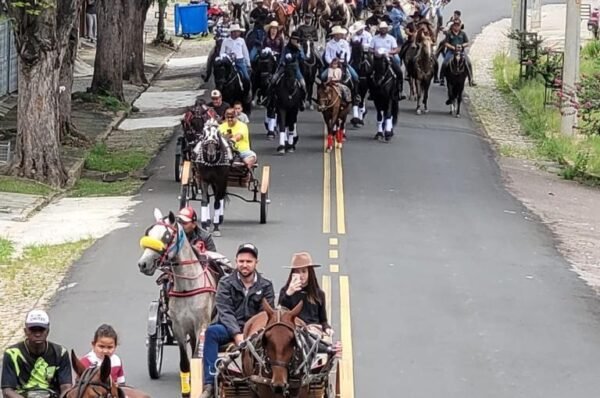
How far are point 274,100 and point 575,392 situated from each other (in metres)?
16.0

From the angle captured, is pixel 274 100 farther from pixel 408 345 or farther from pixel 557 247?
pixel 408 345

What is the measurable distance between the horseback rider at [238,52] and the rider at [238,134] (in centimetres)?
1001

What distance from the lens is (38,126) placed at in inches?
1118

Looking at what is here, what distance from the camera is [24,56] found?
2800 centimetres

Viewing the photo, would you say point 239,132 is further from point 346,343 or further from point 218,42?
point 218,42

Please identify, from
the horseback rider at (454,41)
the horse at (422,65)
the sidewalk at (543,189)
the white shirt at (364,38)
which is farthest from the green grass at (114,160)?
the horseback rider at (454,41)

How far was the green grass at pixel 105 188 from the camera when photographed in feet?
89.9

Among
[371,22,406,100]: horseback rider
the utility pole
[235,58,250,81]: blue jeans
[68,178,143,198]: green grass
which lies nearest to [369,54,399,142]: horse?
[371,22,406,100]: horseback rider

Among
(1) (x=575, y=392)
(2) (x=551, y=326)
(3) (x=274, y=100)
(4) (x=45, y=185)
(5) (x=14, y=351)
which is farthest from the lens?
(3) (x=274, y=100)

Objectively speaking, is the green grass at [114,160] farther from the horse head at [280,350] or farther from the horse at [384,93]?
the horse head at [280,350]

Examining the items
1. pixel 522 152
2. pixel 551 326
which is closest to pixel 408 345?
pixel 551 326

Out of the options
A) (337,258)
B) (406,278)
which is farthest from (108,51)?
(406,278)

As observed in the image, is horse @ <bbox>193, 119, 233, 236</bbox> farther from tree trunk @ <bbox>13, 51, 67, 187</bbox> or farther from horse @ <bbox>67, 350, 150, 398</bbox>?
horse @ <bbox>67, 350, 150, 398</bbox>

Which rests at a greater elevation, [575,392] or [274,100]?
[274,100]
